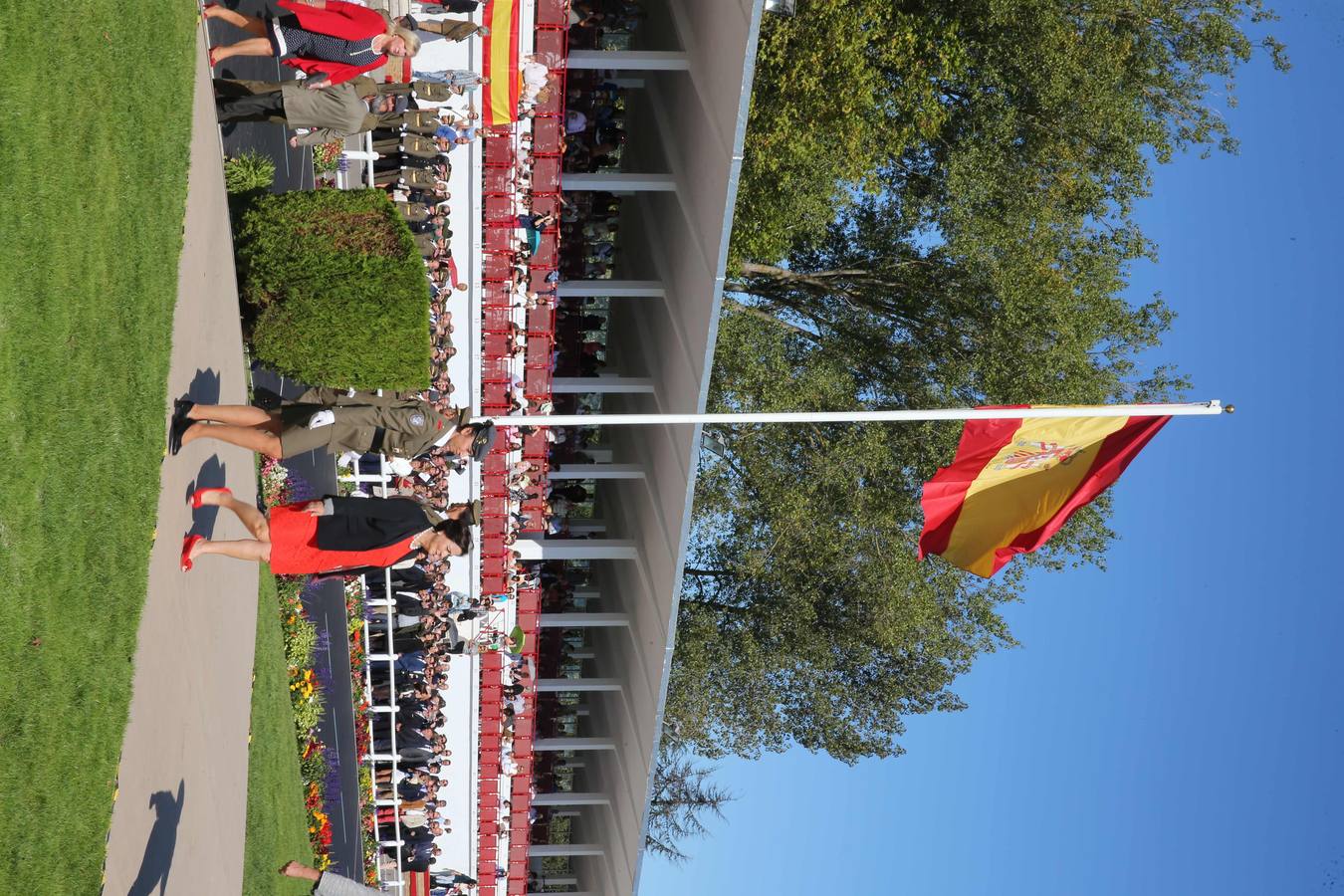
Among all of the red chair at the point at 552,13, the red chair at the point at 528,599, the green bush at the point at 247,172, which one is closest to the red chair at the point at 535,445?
the red chair at the point at 528,599

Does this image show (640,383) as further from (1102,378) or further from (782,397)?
(1102,378)

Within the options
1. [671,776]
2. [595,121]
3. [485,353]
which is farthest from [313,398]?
[671,776]

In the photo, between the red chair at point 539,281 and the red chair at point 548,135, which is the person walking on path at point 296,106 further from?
the red chair at point 539,281

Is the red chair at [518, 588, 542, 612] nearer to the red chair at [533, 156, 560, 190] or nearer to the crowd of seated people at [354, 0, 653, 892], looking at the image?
the crowd of seated people at [354, 0, 653, 892]

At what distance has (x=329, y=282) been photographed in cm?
1363

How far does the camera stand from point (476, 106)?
62.8 ft

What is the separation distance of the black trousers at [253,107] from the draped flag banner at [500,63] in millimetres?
5830

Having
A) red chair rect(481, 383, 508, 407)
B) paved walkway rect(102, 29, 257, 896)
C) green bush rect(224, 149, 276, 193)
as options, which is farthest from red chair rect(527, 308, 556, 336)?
paved walkway rect(102, 29, 257, 896)

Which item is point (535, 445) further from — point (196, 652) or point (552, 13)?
point (196, 652)

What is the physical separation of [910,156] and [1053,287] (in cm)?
400

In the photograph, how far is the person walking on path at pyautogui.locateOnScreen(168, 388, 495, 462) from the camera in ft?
38.3

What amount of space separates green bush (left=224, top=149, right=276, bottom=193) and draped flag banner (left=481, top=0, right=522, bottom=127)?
538 centimetres

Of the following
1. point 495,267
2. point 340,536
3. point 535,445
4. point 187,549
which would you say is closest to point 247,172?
point 187,549

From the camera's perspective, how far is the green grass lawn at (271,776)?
49.5 feet
